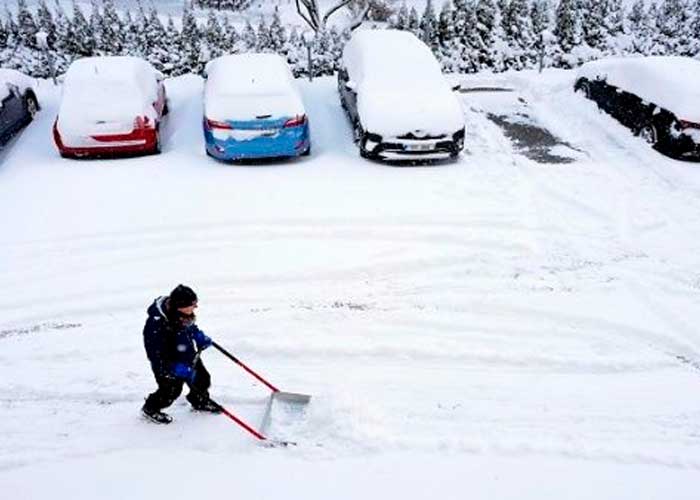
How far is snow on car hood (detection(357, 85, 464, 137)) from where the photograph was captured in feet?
32.6

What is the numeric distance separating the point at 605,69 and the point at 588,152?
9.06 ft

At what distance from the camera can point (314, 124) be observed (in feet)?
Answer: 39.4

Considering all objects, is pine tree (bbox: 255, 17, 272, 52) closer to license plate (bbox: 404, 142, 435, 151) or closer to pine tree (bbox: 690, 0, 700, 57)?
license plate (bbox: 404, 142, 435, 151)

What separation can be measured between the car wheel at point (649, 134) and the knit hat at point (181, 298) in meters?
9.11

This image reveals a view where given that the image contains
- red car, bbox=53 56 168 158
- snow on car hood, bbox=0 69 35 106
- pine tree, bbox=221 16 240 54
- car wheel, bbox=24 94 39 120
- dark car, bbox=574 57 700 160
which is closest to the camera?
dark car, bbox=574 57 700 160

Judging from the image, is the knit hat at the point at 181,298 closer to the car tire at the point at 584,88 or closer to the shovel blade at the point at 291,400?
the shovel blade at the point at 291,400

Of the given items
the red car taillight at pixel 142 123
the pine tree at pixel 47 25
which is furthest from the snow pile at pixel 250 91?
the pine tree at pixel 47 25

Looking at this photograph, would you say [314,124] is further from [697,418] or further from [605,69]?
[697,418]

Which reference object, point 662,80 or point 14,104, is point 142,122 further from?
point 662,80

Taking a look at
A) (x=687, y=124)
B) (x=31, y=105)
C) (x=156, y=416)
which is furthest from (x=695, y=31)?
(x=156, y=416)

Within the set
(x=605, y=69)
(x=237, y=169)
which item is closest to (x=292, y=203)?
(x=237, y=169)

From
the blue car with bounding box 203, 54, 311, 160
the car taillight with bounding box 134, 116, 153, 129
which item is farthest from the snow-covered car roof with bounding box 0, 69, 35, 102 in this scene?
the blue car with bounding box 203, 54, 311, 160

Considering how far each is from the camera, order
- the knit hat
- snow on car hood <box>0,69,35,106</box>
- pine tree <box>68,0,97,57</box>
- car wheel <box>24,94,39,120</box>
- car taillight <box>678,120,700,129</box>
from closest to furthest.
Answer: the knit hat < car taillight <box>678,120,700,129</box> < snow on car hood <box>0,69,35,106</box> < car wheel <box>24,94,39,120</box> < pine tree <box>68,0,97,57</box>

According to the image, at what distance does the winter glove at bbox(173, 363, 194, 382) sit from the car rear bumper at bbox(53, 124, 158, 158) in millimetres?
6809
